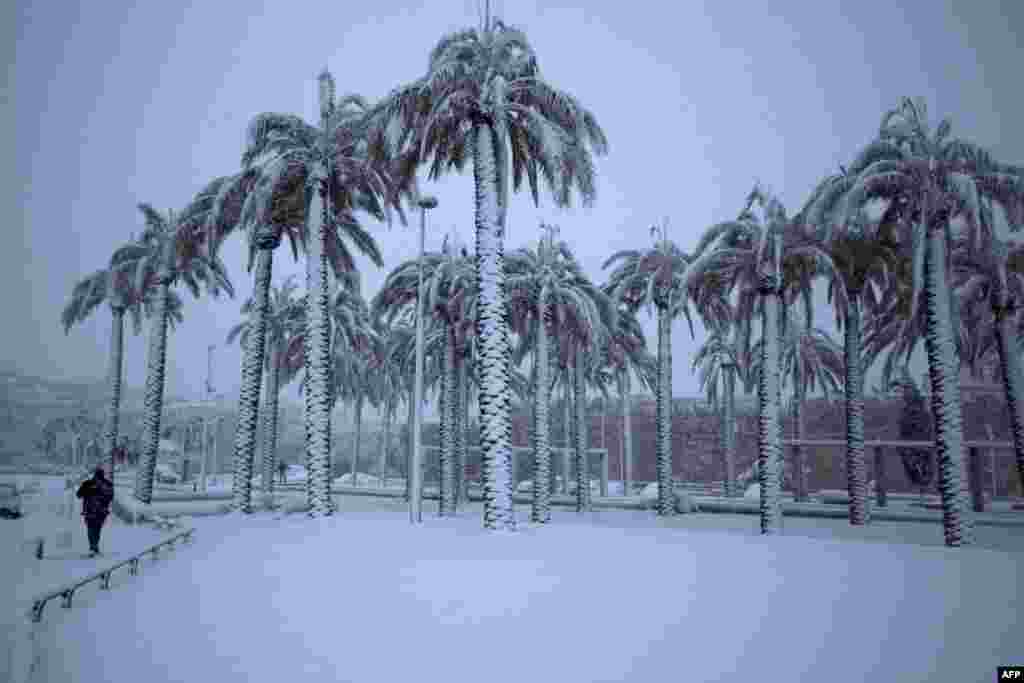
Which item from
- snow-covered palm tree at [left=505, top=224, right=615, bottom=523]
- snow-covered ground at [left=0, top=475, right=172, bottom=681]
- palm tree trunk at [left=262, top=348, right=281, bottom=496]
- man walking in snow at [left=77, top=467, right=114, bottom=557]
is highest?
snow-covered palm tree at [left=505, top=224, right=615, bottom=523]

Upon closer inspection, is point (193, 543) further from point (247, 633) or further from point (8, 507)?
point (8, 507)

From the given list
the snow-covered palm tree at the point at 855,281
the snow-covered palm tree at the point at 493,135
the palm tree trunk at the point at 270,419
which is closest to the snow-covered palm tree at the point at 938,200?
the snow-covered palm tree at the point at 855,281

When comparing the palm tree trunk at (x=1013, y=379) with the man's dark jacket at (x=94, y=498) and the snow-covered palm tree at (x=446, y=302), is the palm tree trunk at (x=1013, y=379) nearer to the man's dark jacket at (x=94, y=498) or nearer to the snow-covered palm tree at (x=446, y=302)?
the snow-covered palm tree at (x=446, y=302)

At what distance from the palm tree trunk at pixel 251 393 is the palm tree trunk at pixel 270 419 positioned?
5.25 m

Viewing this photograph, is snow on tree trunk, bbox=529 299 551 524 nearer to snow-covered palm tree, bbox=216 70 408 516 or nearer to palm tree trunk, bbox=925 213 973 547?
snow-covered palm tree, bbox=216 70 408 516

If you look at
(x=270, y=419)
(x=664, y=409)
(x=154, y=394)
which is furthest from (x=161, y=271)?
(x=664, y=409)

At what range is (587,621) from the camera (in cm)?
699

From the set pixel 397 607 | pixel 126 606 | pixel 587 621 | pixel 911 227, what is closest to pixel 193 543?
pixel 126 606

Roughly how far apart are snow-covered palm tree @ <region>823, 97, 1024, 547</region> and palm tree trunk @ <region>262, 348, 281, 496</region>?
824 inches

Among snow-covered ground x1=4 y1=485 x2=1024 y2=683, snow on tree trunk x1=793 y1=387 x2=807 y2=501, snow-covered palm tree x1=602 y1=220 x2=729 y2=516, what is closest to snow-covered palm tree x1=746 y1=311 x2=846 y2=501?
snow on tree trunk x1=793 y1=387 x2=807 y2=501

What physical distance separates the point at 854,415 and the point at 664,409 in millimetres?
5750

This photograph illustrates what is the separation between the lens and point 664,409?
74.5 ft

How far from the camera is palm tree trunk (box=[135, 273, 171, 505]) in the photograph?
23016 millimetres

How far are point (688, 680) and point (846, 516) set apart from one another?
21.3m
